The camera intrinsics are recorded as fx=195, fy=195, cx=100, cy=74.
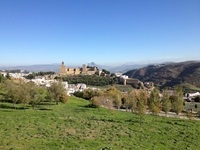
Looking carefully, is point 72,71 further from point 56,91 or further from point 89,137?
point 89,137

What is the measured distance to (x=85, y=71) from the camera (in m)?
166

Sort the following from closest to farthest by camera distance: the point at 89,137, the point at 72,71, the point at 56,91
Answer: the point at 89,137, the point at 56,91, the point at 72,71

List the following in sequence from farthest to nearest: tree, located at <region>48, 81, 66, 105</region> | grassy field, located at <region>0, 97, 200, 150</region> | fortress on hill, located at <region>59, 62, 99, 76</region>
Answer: fortress on hill, located at <region>59, 62, 99, 76</region>, tree, located at <region>48, 81, 66, 105</region>, grassy field, located at <region>0, 97, 200, 150</region>

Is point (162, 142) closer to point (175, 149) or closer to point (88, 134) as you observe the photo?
point (175, 149)

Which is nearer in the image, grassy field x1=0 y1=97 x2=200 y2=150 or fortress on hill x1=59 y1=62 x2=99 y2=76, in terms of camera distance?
grassy field x1=0 y1=97 x2=200 y2=150

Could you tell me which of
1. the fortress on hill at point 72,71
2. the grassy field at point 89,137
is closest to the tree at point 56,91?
the grassy field at point 89,137

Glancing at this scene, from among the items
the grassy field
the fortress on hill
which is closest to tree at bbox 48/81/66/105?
the grassy field

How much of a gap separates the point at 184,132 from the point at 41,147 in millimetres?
16582

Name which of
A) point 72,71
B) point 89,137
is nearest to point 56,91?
point 89,137

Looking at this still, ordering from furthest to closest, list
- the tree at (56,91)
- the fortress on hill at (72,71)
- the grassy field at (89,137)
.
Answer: the fortress on hill at (72,71), the tree at (56,91), the grassy field at (89,137)

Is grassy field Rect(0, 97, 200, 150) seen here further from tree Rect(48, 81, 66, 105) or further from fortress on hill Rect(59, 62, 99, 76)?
fortress on hill Rect(59, 62, 99, 76)

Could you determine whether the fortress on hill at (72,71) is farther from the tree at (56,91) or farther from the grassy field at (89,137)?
the grassy field at (89,137)

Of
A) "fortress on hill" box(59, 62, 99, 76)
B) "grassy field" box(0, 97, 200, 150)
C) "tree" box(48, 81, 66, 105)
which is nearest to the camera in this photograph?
"grassy field" box(0, 97, 200, 150)

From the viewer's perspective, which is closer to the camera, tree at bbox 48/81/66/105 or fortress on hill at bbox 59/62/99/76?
tree at bbox 48/81/66/105
